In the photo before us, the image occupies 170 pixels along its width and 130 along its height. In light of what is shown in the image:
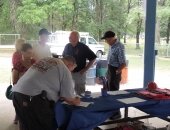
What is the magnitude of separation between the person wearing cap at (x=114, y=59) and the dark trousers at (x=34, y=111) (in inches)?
69.4

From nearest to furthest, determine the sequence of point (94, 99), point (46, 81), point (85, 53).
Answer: point (46, 81), point (94, 99), point (85, 53)

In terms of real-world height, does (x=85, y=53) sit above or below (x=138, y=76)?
above

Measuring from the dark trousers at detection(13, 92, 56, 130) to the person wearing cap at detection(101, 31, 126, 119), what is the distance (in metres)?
1.76

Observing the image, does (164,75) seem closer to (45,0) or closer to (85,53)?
(45,0)

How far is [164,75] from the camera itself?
29.9 ft

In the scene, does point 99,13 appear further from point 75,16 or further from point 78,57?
point 78,57

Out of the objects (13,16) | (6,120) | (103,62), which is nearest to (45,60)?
(6,120)

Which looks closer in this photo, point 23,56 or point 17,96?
point 17,96

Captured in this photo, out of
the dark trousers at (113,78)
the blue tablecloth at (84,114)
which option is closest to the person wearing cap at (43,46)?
the dark trousers at (113,78)

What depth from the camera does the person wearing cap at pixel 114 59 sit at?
13.9ft

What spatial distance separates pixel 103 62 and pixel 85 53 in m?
3.17

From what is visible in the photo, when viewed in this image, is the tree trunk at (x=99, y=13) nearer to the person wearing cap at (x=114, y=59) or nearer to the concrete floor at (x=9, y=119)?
the concrete floor at (x=9, y=119)

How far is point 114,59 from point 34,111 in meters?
1.99

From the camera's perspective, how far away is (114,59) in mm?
4320
